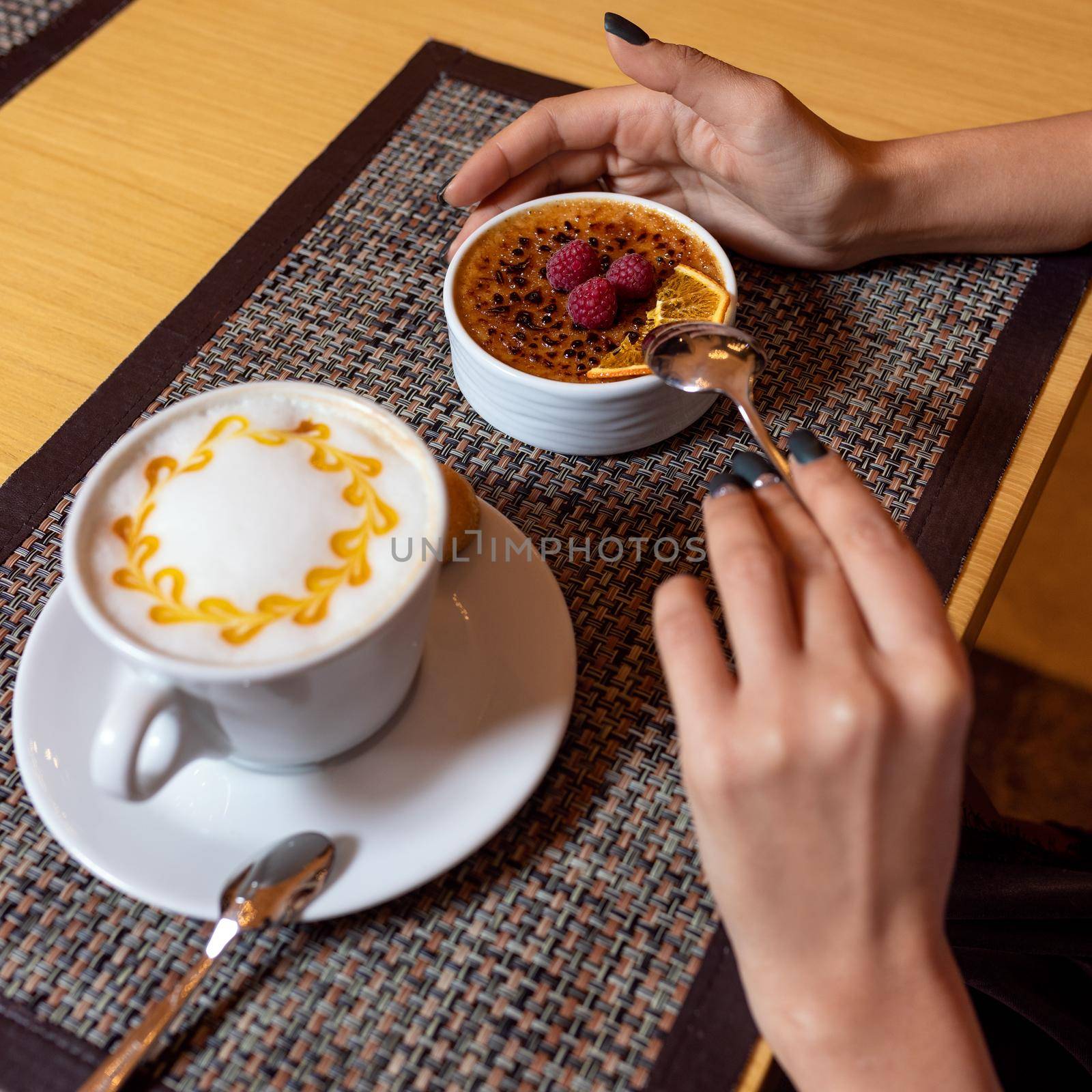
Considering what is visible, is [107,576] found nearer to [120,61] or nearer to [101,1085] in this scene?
[101,1085]

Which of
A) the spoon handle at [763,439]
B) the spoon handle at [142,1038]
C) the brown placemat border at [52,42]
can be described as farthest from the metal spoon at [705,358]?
the brown placemat border at [52,42]

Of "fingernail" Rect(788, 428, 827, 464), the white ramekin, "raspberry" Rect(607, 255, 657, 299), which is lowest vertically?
the white ramekin

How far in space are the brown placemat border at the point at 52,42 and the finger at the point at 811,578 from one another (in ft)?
3.40

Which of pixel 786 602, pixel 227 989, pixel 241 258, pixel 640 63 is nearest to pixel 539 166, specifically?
pixel 640 63

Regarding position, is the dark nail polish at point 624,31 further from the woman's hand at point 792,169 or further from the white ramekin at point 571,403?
the white ramekin at point 571,403

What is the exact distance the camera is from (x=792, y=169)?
97 cm

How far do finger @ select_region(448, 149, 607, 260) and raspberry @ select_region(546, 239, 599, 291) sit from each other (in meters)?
0.15

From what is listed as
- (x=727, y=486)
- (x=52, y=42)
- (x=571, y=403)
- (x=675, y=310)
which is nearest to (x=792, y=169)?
(x=675, y=310)

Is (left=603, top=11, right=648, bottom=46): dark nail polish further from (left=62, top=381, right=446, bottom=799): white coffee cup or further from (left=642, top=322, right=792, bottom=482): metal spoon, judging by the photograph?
(left=62, top=381, right=446, bottom=799): white coffee cup

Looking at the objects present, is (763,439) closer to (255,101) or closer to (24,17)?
(255,101)

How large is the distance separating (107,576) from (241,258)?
535 millimetres

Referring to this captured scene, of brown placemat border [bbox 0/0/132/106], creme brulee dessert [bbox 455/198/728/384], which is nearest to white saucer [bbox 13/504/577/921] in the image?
creme brulee dessert [bbox 455/198/728/384]

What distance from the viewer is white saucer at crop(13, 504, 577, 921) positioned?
63 centimetres

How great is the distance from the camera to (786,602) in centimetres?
59
